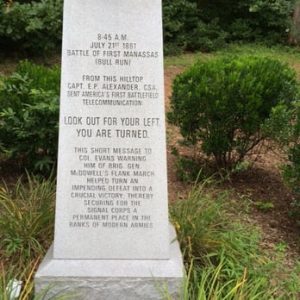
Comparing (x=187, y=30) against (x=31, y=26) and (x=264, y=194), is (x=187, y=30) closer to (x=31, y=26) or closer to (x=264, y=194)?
(x=31, y=26)

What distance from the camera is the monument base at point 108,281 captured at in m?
3.60

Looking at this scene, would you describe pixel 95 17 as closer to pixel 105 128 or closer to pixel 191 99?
A: pixel 105 128

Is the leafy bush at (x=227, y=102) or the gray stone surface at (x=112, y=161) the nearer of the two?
the gray stone surface at (x=112, y=161)

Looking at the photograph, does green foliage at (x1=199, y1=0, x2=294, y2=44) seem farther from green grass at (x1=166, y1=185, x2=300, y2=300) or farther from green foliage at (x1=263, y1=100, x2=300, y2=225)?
green grass at (x1=166, y1=185, x2=300, y2=300)

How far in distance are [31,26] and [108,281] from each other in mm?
8142

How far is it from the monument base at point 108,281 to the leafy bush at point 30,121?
1.75m

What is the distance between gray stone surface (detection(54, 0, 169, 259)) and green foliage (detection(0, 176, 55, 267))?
1.52 ft

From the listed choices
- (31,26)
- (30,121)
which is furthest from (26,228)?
(31,26)

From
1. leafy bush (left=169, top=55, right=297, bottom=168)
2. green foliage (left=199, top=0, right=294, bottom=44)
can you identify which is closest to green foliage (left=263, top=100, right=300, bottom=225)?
leafy bush (left=169, top=55, right=297, bottom=168)

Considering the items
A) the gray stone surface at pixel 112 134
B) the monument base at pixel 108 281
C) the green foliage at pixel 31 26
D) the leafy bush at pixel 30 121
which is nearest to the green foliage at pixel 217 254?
the monument base at pixel 108 281

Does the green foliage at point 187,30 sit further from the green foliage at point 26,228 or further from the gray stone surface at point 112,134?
the gray stone surface at point 112,134

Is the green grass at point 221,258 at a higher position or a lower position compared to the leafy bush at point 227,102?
lower

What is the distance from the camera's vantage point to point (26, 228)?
423cm

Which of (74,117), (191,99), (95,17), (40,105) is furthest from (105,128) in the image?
(191,99)
